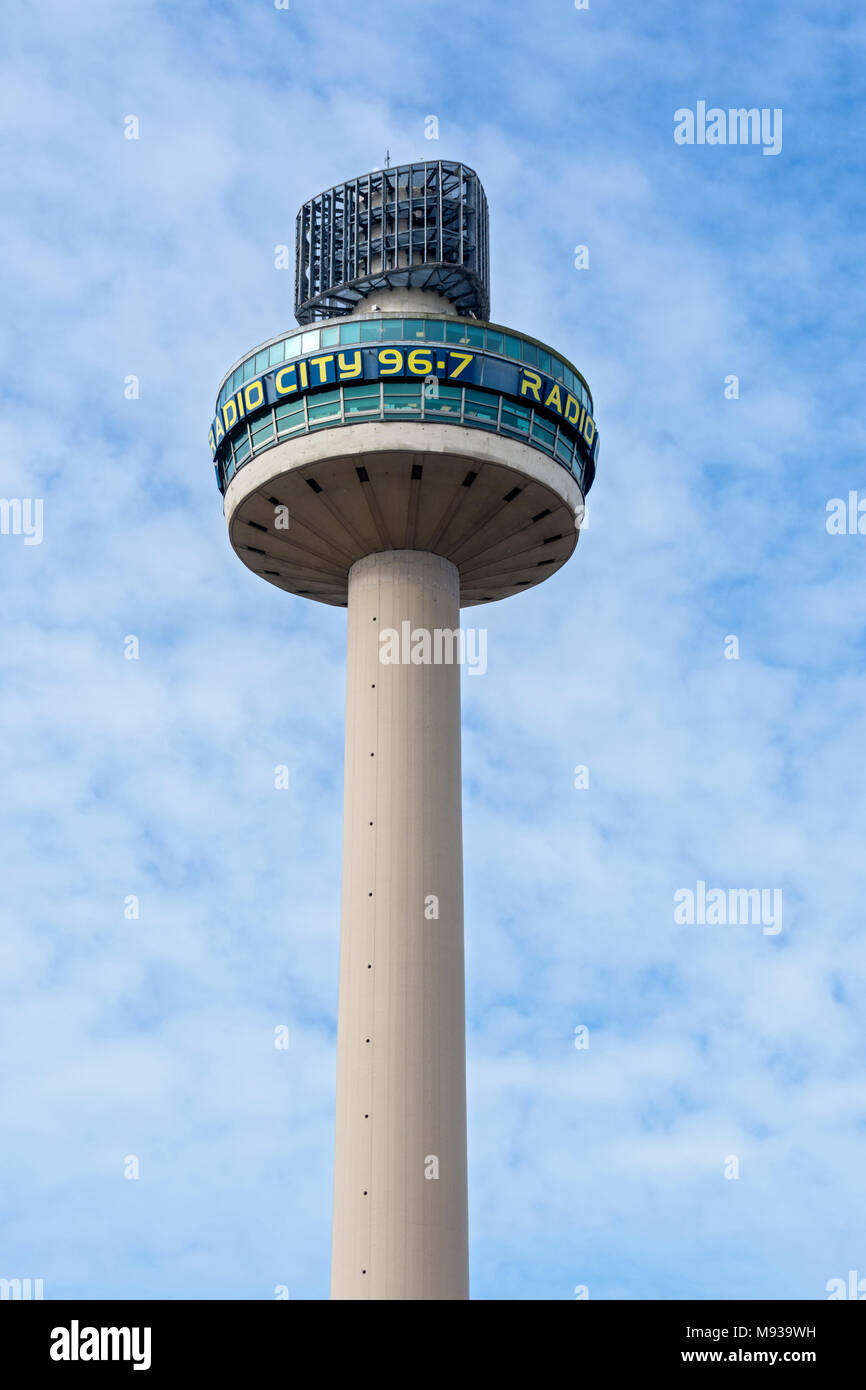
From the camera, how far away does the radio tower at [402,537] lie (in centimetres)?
6072

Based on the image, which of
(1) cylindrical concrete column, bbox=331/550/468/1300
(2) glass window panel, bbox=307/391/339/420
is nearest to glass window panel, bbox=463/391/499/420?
(2) glass window panel, bbox=307/391/339/420

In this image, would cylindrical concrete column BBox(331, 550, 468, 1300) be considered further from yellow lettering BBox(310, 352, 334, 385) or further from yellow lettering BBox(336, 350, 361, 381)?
yellow lettering BBox(310, 352, 334, 385)

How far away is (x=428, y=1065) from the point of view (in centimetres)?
6178

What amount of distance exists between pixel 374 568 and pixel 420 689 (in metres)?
6.30

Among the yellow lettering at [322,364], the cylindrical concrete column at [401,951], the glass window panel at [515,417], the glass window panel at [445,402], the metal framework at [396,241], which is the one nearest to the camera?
the cylindrical concrete column at [401,951]

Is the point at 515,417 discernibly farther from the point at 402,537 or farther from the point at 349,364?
→ the point at 349,364

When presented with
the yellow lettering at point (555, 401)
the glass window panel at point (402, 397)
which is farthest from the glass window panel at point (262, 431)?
the yellow lettering at point (555, 401)

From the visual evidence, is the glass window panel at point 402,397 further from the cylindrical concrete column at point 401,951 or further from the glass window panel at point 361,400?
the cylindrical concrete column at point 401,951

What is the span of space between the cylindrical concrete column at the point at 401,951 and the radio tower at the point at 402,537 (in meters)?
0.09

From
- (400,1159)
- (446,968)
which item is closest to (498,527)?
(446,968)

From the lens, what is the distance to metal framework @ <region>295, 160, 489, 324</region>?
73.6 m
